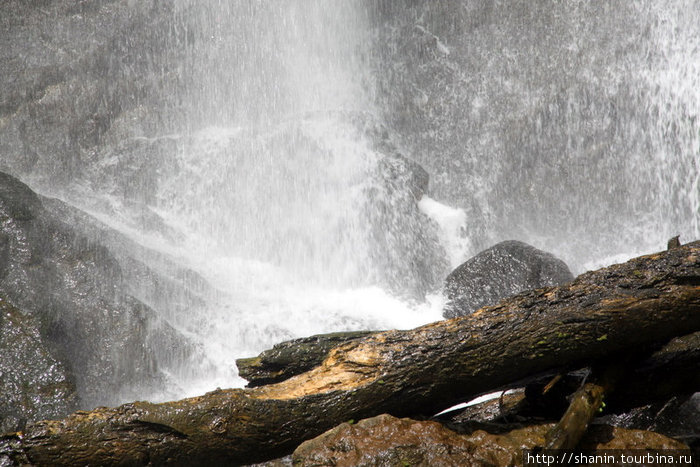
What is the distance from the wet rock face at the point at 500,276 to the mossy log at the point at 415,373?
506 centimetres

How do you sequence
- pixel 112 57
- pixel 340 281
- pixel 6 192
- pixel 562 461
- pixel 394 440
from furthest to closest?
pixel 112 57
pixel 340 281
pixel 6 192
pixel 394 440
pixel 562 461

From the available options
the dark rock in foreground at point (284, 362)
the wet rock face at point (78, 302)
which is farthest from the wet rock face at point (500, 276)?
the dark rock in foreground at point (284, 362)

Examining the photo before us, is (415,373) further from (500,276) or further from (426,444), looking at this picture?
(500,276)

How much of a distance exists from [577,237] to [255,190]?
7598mm

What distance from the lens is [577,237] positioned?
12688mm

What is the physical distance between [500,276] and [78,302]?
6.19m

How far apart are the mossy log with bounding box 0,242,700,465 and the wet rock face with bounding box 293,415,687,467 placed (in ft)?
0.55

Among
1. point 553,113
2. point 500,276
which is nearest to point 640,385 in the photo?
point 500,276

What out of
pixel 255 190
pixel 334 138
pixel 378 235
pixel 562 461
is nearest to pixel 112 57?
pixel 255 190

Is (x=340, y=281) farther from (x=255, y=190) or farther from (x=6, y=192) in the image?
(x=6, y=192)

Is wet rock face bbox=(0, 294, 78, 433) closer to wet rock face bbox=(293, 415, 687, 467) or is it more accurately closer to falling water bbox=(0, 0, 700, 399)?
falling water bbox=(0, 0, 700, 399)

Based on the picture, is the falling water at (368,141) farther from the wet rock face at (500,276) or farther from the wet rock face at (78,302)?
the wet rock face at (78,302)

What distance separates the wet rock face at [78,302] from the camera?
23.2 ft

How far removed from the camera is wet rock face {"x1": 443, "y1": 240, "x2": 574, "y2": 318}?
816 cm
